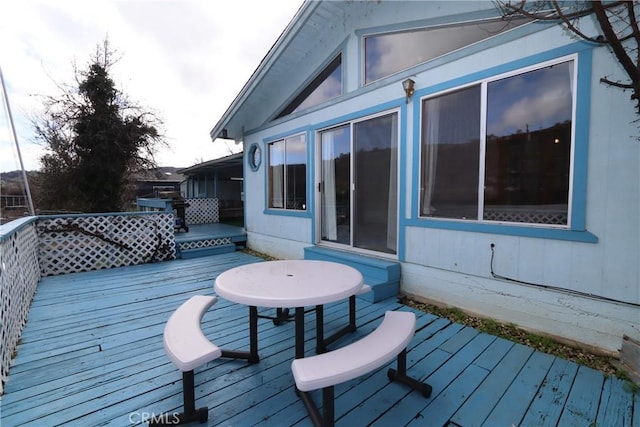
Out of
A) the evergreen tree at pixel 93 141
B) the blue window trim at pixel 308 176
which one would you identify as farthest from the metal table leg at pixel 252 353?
the evergreen tree at pixel 93 141

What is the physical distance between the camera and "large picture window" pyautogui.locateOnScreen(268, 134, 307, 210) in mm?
5191

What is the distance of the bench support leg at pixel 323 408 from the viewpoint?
1.37 metres

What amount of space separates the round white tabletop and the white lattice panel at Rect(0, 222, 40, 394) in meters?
1.68

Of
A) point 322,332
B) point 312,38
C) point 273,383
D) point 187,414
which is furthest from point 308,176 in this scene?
point 187,414

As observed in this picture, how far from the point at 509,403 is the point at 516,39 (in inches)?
121

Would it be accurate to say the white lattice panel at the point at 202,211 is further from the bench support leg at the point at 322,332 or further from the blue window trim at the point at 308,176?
the bench support leg at the point at 322,332

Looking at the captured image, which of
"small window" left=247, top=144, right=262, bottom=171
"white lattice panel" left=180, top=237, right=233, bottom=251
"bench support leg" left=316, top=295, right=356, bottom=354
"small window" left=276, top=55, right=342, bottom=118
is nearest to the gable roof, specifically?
"small window" left=276, top=55, right=342, bottom=118

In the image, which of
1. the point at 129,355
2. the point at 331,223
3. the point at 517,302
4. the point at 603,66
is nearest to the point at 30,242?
the point at 129,355


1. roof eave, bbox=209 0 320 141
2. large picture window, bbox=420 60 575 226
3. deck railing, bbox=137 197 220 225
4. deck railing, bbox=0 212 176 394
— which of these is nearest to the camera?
large picture window, bbox=420 60 575 226

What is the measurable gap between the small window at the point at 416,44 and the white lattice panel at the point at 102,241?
4815 millimetres

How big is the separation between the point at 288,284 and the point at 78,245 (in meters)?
4.94

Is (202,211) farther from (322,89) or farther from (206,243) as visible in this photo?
(322,89)

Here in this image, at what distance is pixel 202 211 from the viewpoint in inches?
438

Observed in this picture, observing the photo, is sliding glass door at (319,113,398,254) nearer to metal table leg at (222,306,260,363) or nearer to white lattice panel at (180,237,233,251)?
metal table leg at (222,306,260,363)
